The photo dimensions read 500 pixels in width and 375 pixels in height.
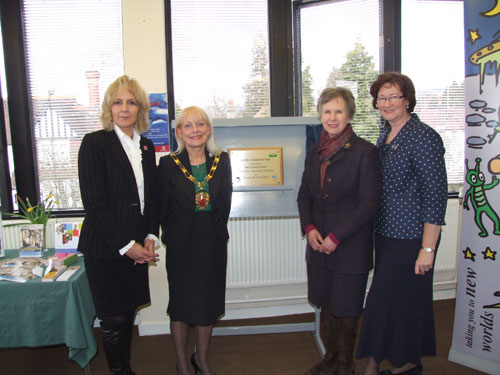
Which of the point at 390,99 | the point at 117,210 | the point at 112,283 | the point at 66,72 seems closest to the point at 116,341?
the point at 112,283

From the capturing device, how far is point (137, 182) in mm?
1681

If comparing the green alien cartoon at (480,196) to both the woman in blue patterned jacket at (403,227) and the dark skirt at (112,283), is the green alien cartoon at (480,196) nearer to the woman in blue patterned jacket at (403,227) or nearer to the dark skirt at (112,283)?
the woman in blue patterned jacket at (403,227)

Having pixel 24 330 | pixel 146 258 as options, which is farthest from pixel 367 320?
pixel 24 330

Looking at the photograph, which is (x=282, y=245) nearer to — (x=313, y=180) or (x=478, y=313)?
(x=313, y=180)

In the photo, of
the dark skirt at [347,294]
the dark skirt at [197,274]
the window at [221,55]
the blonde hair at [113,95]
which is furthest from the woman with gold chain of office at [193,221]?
the window at [221,55]

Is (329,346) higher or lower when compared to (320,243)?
lower

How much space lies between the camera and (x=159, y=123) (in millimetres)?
2492

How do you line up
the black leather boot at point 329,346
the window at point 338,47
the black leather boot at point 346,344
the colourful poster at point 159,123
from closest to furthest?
1. the black leather boot at point 346,344
2. the black leather boot at point 329,346
3. the colourful poster at point 159,123
4. the window at point 338,47

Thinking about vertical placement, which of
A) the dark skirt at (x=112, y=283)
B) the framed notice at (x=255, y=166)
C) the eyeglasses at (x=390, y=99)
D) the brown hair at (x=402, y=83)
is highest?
the brown hair at (x=402, y=83)

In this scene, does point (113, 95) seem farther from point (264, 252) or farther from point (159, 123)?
point (264, 252)

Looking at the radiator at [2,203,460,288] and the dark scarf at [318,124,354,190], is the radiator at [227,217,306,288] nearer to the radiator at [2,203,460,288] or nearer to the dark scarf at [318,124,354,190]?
the radiator at [2,203,460,288]

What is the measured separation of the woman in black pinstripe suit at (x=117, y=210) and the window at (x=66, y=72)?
1165 mm

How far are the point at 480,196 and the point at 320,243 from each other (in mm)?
972

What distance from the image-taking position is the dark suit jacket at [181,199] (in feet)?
5.69
